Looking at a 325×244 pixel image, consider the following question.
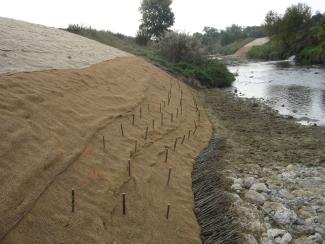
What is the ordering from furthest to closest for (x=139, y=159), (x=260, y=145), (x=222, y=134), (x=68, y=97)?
(x=222, y=134)
(x=260, y=145)
(x=68, y=97)
(x=139, y=159)

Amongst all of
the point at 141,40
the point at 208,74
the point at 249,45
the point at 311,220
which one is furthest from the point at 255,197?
the point at 249,45

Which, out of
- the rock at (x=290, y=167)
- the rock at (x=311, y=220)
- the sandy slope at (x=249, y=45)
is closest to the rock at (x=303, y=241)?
the rock at (x=311, y=220)

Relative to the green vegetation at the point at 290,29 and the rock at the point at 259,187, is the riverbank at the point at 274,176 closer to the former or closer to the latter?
the rock at the point at 259,187

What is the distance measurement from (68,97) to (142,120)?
2.00 meters

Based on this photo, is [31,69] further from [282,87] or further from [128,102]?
[282,87]

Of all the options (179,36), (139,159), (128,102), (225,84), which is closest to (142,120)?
(128,102)

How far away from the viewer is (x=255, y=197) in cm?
600

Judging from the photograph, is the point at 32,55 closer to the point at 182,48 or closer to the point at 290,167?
the point at 290,167

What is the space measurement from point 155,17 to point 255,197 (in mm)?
37757

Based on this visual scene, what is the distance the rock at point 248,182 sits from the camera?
6.51 meters

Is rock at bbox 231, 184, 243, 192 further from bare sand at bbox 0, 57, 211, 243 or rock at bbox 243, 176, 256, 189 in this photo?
bare sand at bbox 0, 57, 211, 243

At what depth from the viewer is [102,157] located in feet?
20.6

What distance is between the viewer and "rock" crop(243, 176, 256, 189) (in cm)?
651

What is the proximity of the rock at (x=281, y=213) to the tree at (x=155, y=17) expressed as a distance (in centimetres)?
3695
